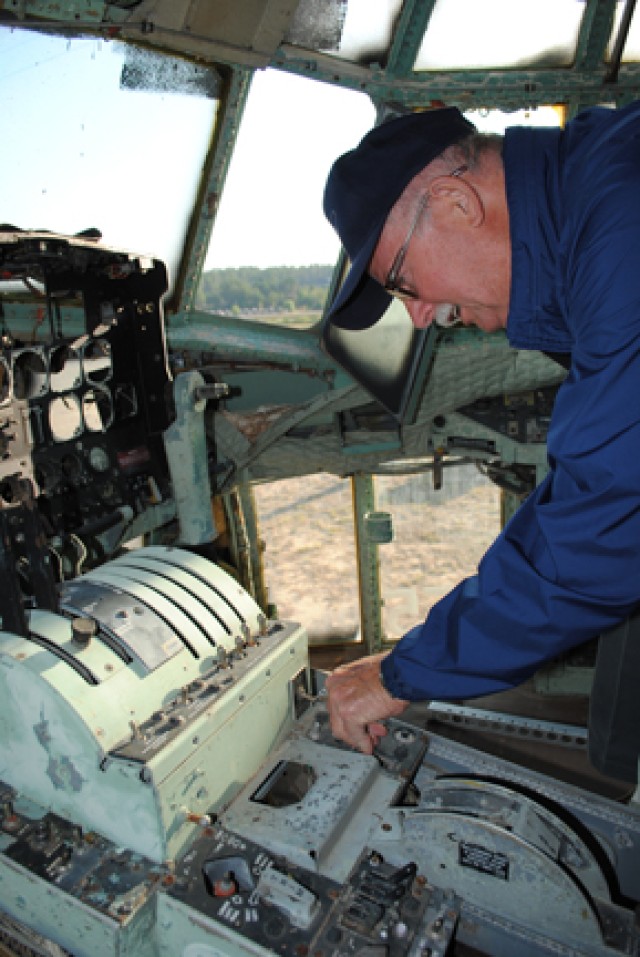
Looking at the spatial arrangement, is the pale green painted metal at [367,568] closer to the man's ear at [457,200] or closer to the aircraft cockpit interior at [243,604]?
the aircraft cockpit interior at [243,604]

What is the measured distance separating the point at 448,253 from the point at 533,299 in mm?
186

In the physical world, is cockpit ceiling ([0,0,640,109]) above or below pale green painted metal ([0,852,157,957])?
above

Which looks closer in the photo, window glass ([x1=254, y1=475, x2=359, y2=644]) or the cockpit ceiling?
the cockpit ceiling

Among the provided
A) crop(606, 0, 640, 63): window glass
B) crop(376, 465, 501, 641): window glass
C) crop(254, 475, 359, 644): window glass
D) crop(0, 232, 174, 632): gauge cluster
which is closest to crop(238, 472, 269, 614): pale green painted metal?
crop(254, 475, 359, 644): window glass

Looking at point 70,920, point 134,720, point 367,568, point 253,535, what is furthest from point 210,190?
point 70,920

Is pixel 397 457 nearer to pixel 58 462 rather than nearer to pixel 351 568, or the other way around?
pixel 351 568

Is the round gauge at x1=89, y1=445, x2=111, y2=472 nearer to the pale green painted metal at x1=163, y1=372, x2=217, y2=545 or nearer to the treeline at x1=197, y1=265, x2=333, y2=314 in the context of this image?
the pale green painted metal at x1=163, y1=372, x2=217, y2=545

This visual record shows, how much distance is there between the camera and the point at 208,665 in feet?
5.92

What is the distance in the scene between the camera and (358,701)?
1544mm

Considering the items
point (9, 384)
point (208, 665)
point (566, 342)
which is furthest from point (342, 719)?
point (9, 384)

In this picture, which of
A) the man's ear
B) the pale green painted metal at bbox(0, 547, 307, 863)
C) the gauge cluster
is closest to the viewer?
the man's ear

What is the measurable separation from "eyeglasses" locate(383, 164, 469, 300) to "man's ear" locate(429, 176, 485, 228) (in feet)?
0.07

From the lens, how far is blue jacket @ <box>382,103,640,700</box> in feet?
3.13

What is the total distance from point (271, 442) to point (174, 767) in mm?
2702
